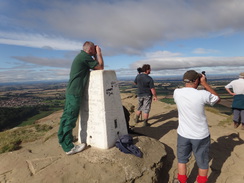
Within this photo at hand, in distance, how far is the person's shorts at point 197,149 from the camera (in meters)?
3.08

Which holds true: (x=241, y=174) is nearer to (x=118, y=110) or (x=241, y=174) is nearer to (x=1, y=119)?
(x=118, y=110)

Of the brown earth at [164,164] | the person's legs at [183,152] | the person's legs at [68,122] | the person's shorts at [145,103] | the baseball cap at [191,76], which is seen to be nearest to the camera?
the baseball cap at [191,76]

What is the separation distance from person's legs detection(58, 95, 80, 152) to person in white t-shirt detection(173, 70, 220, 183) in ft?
8.36

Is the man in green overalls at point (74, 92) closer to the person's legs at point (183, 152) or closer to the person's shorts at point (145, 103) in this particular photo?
the person's legs at point (183, 152)

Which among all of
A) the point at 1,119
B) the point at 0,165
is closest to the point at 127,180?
the point at 0,165

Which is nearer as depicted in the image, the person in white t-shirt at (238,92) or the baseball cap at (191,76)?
the baseball cap at (191,76)

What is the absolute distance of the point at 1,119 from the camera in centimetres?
2941

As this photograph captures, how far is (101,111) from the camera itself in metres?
4.21

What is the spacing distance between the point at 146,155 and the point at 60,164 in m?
2.19

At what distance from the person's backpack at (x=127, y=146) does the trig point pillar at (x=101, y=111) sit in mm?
238

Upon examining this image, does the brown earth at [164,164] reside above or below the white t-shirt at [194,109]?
below

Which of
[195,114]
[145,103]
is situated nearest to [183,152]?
[195,114]

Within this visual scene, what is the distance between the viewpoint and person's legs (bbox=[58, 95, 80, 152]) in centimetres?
401

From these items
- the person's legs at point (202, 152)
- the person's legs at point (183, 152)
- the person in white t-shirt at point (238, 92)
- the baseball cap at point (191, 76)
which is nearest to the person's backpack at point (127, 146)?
the person's legs at point (183, 152)
